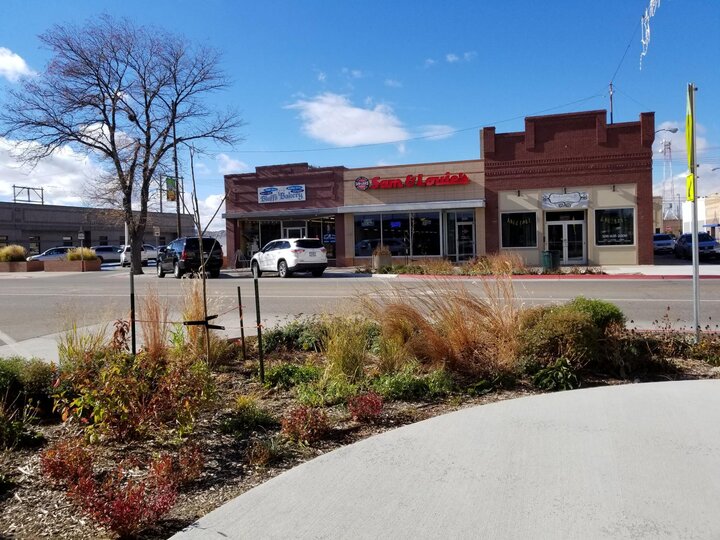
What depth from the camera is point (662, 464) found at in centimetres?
391

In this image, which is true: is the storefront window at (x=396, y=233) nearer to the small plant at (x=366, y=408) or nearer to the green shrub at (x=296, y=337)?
the green shrub at (x=296, y=337)

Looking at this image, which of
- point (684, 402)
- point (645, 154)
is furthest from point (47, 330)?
point (645, 154)

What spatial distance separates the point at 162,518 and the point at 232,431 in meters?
1.44

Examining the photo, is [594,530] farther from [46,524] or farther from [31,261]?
[31,261]

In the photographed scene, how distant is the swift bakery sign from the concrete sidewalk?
27.1m

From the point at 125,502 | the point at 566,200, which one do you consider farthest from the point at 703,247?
the point at 125,502

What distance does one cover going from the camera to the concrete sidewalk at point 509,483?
3.16 metres

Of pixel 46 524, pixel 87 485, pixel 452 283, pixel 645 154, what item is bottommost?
pixel 46 524

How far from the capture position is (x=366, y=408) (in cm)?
493

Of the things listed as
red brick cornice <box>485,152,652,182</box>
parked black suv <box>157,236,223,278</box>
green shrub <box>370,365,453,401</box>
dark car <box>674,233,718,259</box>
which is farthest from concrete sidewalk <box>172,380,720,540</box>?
dark car <box>674,233,718,259</box>

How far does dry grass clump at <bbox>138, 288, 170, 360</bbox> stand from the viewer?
6082 mm

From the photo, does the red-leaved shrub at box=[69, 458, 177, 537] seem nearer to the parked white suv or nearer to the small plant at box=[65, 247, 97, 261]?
the parked white suv

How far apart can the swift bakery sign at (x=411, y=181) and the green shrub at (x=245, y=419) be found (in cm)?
2755

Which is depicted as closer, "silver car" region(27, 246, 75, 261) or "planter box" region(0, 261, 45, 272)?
"planter box" region(0, 261, 45, 272)
